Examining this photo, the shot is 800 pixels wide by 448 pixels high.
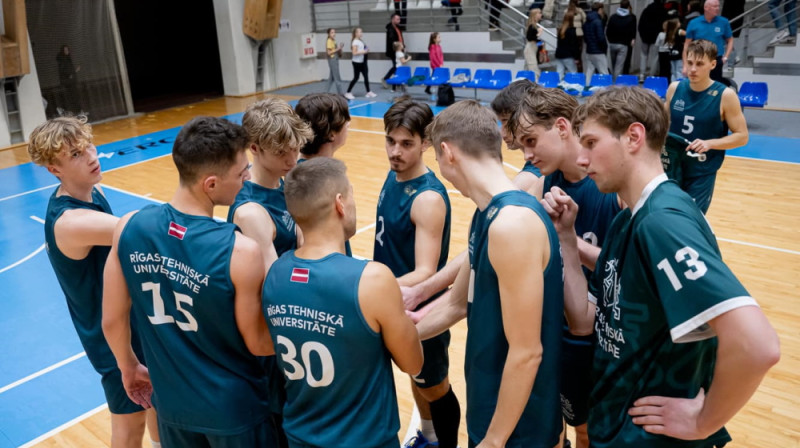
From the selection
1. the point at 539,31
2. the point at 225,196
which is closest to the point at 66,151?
the point at 225,196

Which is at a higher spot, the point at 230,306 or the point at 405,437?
the point at 230,306

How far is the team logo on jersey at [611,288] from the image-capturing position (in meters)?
2.21

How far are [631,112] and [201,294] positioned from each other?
1.77m

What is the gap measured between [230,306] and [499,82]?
14.3 metres

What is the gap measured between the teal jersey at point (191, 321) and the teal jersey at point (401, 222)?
1307mm

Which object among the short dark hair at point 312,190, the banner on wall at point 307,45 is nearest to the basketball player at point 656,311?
the short dark hair at point 312,190

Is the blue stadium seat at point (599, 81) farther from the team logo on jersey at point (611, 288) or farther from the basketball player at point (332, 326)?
the basketball player at point (332, 326)

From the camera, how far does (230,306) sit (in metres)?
2.51

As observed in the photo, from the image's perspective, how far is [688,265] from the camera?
72.6 inches

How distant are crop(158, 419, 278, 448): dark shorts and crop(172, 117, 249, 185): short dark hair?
3.67 ft

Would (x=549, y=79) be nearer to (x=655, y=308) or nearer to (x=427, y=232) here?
(x=427, y=232)

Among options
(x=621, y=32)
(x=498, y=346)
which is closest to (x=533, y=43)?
(x=621, y=32)

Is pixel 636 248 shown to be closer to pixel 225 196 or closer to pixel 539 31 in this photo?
pixel 225 196

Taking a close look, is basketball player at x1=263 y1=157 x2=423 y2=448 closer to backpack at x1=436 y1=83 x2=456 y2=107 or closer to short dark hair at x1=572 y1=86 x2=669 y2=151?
short dark hair at x1=572 y1=86 x2=669 y2=151
